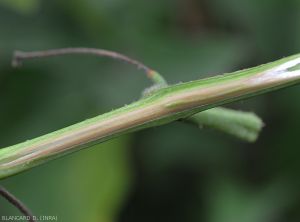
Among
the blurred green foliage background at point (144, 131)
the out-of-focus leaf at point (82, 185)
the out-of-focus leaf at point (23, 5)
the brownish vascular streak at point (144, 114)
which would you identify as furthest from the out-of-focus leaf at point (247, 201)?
the brownish vascular streak at point (144, 114)

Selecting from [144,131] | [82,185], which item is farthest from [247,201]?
[82,185]

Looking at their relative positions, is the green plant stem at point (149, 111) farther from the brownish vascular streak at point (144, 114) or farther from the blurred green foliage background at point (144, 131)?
the blurred green foliage background at point (144, 131)

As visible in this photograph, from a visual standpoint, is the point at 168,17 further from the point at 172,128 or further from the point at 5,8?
the point at 5,8

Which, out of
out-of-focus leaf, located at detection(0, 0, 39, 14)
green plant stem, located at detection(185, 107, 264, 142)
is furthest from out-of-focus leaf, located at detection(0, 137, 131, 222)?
green plant stem, located at detection(185, 107, 264, 142)

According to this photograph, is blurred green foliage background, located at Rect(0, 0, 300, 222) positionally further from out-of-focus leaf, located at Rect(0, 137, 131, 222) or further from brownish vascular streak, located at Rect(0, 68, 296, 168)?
brownish vascular streak, located at Rect(0, 68, 296, 168)

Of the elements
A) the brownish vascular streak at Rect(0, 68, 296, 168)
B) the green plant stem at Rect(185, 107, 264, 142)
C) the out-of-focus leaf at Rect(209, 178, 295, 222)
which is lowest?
the brownish vascular streak at Rect(0, 68, 296, 168)

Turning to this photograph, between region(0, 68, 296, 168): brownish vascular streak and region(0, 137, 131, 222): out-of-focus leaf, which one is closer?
region(0, 68, 296, 168): brownish vascular streak

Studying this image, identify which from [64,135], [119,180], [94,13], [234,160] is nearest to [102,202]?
[119,180]

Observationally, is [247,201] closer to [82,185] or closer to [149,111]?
[82,185]
